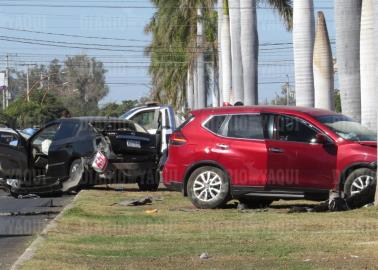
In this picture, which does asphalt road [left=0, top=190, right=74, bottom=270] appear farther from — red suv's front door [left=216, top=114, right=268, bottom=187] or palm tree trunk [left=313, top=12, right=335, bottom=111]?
palm tree trunk [left=313, top=12, right=335, bottom=111]

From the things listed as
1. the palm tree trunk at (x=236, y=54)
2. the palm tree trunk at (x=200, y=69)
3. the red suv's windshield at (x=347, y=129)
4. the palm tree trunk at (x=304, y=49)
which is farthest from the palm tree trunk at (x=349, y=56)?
the palm tree trunk at (x=200, y=69)

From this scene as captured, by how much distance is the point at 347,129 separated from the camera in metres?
14.4

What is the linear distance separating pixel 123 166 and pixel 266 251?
925 cm

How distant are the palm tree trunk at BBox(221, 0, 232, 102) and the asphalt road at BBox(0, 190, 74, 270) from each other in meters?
18.6

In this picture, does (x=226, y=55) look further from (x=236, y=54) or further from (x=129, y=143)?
(x=129, y=143)

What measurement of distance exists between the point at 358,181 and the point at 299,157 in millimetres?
998

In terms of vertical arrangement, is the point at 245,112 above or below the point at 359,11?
below

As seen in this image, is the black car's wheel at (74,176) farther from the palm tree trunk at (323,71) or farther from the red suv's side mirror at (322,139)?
the palm tree trunk at (323,71)

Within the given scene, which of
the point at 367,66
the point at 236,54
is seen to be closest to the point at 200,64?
the point at 236,54

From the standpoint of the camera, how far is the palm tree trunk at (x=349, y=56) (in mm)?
18766

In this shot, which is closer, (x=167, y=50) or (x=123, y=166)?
(x=123, y=166)

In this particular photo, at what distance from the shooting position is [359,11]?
18.8 m

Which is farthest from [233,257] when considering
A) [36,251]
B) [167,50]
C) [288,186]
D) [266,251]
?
[167,50]

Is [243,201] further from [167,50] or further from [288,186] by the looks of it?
[167,50]
